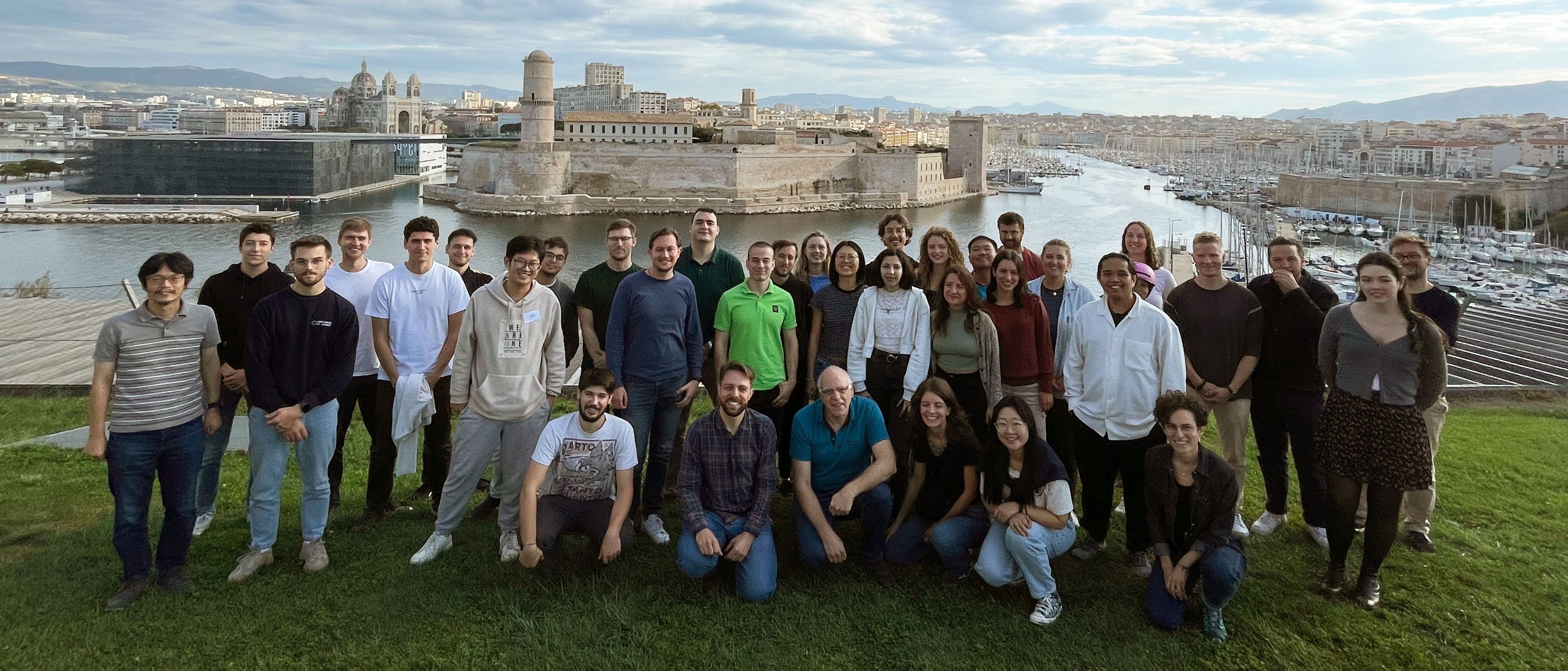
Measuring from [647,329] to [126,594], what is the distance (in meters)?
1.48

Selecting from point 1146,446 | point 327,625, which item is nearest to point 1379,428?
point 1146,446

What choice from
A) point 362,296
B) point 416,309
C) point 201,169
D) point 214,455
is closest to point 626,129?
point 201,169

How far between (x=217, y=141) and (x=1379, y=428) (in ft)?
139

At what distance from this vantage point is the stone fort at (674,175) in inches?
1261

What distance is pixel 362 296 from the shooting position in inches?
114

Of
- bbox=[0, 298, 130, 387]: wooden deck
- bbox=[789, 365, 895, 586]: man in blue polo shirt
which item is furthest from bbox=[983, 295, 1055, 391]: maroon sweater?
bbox=[0, 298, 130, 387]: wooden deck

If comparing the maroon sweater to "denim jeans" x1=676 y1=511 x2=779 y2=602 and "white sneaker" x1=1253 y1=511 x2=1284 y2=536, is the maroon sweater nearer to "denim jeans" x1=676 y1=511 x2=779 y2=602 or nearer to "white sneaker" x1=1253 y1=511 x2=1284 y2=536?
"white sneaker" x1=1253 y1=511 x2=1284 y2=536

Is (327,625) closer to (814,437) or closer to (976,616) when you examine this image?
(814,437)

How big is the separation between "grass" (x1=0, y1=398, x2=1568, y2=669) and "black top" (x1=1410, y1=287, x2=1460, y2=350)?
0.61 metres

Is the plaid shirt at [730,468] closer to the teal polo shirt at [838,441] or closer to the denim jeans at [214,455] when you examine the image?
the teal polo shirt at [838,441]

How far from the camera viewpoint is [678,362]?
279cm

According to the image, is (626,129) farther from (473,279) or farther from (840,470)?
(840,470)

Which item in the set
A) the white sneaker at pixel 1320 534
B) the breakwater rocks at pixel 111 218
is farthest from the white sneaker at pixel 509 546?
the breakwater rocks at pixel 111 218

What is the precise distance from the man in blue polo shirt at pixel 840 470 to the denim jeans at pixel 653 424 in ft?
1.65
